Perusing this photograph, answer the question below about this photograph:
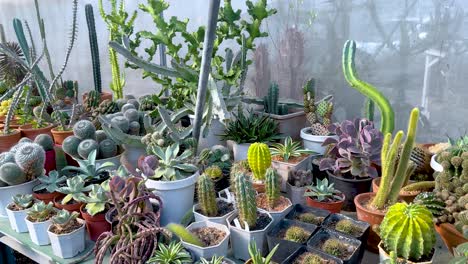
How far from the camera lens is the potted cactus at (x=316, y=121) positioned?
190cm

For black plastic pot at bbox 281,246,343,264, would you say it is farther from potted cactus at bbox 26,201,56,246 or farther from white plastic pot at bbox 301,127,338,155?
potted cactus at bbox 26,201,56,246

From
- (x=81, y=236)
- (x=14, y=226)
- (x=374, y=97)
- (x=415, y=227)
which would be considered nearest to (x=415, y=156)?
(x=374, y=97)

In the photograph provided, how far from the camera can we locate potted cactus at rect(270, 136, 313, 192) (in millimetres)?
1704

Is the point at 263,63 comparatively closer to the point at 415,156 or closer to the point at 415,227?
the point at 415,156

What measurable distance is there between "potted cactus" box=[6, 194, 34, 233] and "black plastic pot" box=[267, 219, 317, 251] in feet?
3.21

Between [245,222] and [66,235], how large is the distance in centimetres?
64

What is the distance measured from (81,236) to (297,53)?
166 centimetres

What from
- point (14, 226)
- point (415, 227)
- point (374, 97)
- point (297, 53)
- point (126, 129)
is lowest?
point (14, 226)

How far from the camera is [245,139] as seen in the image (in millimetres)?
1966

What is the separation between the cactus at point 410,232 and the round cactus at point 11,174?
1449 mm

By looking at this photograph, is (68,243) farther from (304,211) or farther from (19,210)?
(304,211)

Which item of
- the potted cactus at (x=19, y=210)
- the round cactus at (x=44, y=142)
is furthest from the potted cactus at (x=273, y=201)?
the round cactus at (x=44, y=142)

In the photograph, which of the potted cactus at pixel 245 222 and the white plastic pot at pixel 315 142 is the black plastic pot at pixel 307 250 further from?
the white plastic pot at pixel 315 142

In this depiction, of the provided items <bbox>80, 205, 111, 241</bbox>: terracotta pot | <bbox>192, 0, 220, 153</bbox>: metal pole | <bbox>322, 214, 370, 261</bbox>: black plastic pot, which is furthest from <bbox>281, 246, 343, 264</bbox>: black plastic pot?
<bbox>192, 0, 220, 153</bbox>: metal pole
